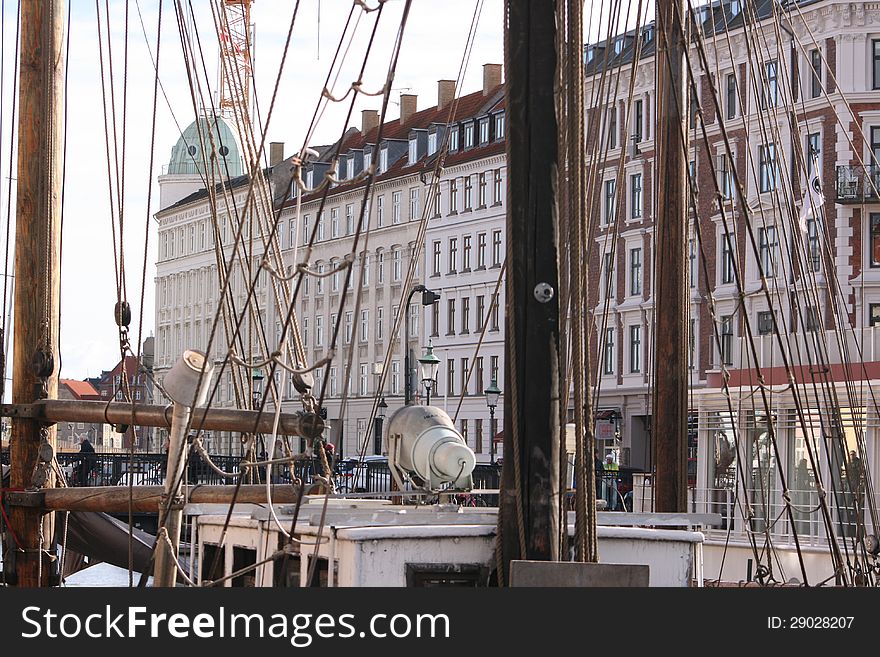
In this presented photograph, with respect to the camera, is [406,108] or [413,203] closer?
[413,203]

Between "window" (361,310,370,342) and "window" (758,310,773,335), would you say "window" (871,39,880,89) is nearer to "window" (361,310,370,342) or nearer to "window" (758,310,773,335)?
"window" (758,310,773,335)

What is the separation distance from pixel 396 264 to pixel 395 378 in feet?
19.8

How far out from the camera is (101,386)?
181 metres

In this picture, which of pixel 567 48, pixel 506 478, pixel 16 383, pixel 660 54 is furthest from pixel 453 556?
pixel 660 54

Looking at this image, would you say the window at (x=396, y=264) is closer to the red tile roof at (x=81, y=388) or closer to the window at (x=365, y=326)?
the window at (x=365, y=326)

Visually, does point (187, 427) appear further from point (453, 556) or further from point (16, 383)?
point (16, 383)

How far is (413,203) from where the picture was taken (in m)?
80.4

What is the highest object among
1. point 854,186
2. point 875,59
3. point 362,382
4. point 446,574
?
point 875,59

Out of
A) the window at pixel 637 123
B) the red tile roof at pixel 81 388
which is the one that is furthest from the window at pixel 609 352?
the red tile roof at pixel 81 388

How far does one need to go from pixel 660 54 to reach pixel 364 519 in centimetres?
684

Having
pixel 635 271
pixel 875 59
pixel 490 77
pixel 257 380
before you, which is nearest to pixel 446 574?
pixel 875 59

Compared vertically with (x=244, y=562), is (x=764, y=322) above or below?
above

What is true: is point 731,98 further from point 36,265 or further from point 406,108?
point 36,265

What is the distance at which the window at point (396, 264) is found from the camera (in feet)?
269
